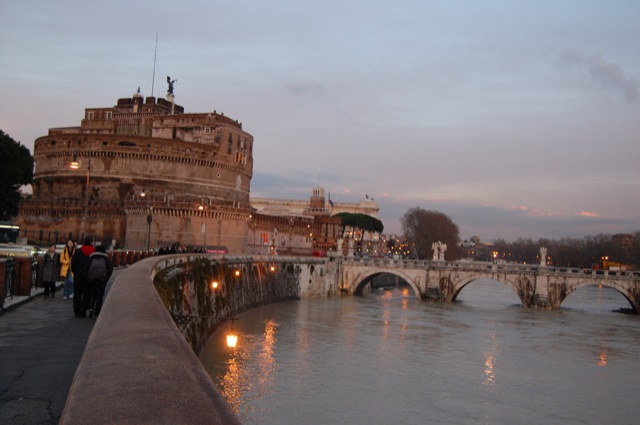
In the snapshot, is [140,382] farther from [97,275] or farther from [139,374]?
[97,275]

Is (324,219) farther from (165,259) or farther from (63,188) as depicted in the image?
(165,259)

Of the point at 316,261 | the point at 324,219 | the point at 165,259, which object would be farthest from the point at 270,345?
the point at 324,219

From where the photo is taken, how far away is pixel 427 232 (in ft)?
295

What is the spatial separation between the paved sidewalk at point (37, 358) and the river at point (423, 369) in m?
5.36

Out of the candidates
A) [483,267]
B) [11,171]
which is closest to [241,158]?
[11,171]

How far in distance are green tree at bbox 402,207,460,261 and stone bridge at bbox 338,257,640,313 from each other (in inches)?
1447

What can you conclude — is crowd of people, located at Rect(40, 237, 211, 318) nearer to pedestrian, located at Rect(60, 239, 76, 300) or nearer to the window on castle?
pedestrian, located at Rect(60, 239, 76, 300)

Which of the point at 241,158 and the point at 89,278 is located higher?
the point at 241,158

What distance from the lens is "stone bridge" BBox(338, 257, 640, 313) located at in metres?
45.8

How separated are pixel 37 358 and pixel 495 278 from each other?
142 feet

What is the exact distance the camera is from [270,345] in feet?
80.9

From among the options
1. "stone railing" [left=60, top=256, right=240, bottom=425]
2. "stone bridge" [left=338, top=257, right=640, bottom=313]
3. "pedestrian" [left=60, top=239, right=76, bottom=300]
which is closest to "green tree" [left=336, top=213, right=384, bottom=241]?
"stone bridge" [left=338, top=257, right=640, bottom=313]

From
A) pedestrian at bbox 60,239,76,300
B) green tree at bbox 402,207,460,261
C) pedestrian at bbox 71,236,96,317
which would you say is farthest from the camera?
green tree at bbox 402,207,460,261

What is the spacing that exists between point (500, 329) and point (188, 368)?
31.1m
